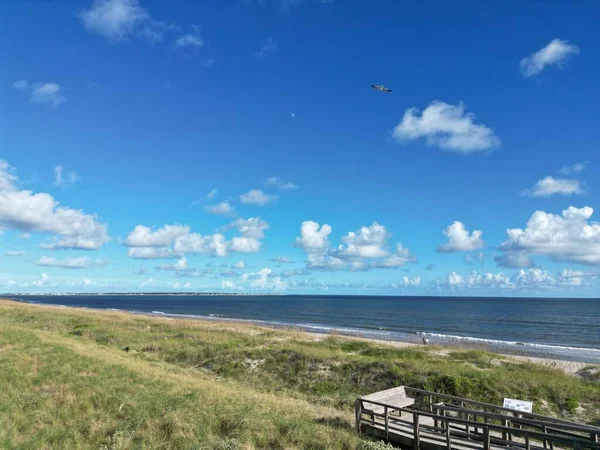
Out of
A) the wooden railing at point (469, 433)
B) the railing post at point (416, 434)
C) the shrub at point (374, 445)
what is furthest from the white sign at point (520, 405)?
the shrub at point (374, 445)

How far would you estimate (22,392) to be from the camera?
16.1 m

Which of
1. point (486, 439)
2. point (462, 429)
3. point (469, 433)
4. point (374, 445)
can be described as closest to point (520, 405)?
point (462, 429)

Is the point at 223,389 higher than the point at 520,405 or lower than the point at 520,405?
lower

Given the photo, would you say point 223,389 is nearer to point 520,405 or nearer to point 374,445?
point 374,445

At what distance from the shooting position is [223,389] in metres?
18.0

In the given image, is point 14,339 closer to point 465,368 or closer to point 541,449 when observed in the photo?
point 465,368

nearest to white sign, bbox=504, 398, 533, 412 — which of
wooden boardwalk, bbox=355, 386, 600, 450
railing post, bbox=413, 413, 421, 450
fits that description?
wooden boardwalk, bbox=355, 386, 600, 450

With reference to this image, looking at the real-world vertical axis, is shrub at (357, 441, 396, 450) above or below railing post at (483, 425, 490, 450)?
below

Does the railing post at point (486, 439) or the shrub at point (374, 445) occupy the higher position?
the railing post at point (486, 439)

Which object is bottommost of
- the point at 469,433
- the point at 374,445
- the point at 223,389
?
the point at 223,389

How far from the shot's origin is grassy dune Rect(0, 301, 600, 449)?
12266 millimetres

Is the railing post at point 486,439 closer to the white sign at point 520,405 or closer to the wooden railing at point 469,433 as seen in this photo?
the wooden railing at point 469,433

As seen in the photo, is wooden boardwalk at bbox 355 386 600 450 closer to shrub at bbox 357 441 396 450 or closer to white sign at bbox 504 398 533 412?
white sign at bbox 504 398 533 412

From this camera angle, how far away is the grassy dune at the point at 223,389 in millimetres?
12266
